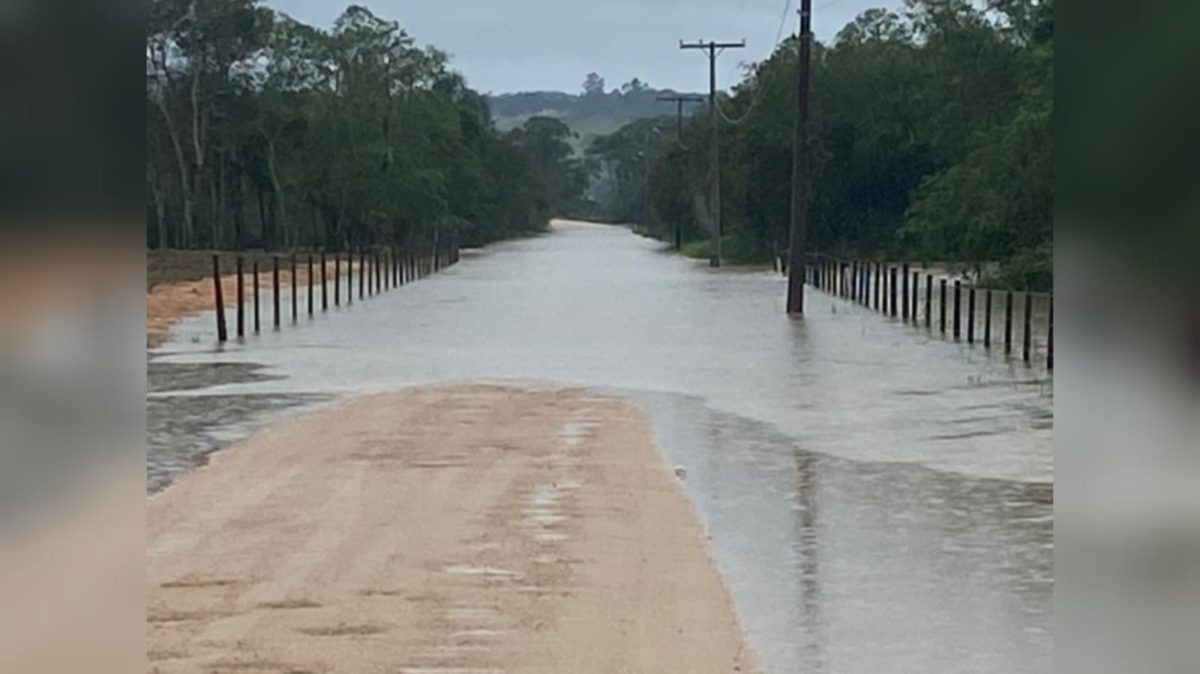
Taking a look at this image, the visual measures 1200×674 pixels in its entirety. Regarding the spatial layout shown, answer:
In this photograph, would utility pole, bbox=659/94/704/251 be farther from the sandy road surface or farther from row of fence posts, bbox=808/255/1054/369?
the sandy road surface

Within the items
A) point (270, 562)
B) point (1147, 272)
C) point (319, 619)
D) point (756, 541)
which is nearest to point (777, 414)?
point (756, 541)

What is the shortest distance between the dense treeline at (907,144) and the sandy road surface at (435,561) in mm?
13825

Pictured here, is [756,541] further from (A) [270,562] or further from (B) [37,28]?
(B) [37,28]

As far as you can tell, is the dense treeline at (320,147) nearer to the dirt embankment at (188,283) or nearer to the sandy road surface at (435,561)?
the dirt embankment at (188,283)

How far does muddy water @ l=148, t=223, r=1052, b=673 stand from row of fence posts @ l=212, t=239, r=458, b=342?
75 cm

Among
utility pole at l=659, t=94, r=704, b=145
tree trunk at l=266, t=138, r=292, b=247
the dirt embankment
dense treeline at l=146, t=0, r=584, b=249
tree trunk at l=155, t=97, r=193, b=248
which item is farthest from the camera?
utility pole at l=659, t=94, r=704, b=145

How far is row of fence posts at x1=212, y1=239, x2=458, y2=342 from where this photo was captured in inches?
989

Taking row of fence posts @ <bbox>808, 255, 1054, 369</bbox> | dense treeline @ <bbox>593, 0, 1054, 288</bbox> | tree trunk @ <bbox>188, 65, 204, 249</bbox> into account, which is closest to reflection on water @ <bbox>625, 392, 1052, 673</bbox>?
row of fence posts @ <bbox>808, 255, 1054, 369</bbox>


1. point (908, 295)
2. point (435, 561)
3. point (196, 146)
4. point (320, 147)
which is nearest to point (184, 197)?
point (196, 146)

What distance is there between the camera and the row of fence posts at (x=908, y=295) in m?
20.2

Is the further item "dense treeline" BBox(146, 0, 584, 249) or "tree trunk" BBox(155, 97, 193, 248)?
"dense treeline" BBox(146, 0, 584, 249)

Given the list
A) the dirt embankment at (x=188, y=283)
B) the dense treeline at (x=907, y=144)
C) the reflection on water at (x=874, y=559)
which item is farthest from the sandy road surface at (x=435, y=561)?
the dense treeline at (x=907, y=144)

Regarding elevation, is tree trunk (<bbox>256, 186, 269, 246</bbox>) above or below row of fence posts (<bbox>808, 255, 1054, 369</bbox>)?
Answer: above

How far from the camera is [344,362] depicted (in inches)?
760
